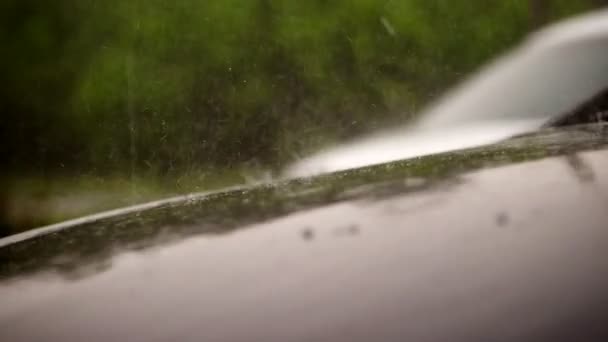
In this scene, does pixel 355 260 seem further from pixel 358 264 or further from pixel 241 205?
pixel 241 205

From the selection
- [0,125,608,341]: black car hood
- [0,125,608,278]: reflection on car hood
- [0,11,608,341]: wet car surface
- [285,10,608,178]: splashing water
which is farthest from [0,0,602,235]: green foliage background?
[0,125,608,341]: black car hood

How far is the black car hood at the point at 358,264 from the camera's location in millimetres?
956

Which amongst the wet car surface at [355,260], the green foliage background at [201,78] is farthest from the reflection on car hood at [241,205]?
the green foliage background at [201,78]

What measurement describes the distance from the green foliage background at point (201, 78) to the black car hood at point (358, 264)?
19.3 ft

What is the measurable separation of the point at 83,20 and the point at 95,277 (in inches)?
259

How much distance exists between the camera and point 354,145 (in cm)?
398

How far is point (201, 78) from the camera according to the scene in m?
7.74

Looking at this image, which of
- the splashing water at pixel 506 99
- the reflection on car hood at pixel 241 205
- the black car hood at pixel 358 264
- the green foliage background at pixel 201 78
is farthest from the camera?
the green foliage background at pixel 201 78

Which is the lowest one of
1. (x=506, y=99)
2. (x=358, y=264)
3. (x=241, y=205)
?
(x=358, y=264)

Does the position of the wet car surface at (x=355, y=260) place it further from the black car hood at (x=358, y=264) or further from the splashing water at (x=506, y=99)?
the splashing water at (x=506, y=99)

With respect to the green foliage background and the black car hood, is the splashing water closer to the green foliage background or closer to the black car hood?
the black car hood

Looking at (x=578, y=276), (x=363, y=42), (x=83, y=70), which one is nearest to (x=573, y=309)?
(x=578, y=276)

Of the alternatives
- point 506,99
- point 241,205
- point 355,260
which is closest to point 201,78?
point 506,99

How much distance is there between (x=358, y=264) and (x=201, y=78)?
6.81 metres
